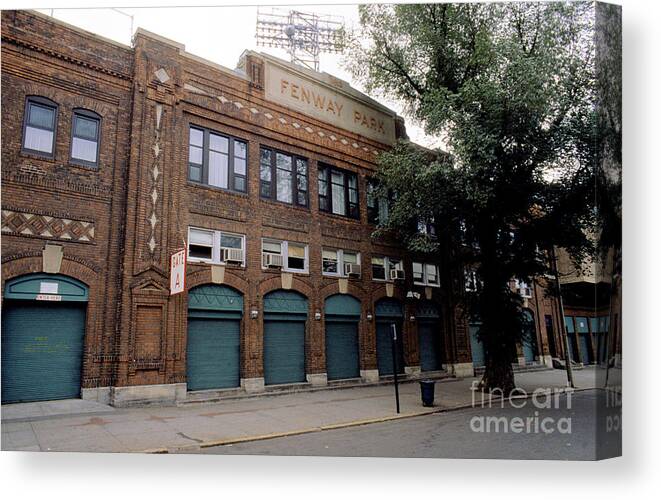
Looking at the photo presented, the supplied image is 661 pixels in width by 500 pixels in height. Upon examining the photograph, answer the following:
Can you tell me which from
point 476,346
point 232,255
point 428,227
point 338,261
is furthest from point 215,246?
point 476,346

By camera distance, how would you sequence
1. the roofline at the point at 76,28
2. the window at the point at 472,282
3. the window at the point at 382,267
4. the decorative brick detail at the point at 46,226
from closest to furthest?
the decorative brick detail at the point at 46,226
the roofline at the point at 76,28
the window at the point at 472,282
the window at the point at 382,267

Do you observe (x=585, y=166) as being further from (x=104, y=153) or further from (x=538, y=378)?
(x=104, y=153)

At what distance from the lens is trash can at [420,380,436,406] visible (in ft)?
37.3

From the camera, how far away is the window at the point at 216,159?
12521mm

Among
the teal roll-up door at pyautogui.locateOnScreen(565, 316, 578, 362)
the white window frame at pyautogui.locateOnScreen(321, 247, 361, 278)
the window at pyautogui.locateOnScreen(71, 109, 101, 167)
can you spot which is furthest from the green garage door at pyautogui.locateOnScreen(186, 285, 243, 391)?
the teal roll-up door at pyautogui.locateOnScreen(565, 316, 578, 362)

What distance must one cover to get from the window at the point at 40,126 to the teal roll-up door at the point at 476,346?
429 inches

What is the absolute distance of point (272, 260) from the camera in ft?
44.0

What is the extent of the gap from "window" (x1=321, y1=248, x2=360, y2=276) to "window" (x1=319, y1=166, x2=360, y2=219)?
122cm

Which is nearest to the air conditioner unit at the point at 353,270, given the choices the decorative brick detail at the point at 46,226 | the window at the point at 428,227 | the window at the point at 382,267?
the window at the point at 382,267

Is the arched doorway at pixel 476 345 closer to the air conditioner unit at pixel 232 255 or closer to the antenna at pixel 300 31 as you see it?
the air conditioner unit at pixel 232 255

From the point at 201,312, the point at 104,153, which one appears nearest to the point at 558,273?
the point at 201,312

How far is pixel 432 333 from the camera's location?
1288cm

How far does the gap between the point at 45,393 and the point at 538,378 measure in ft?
35.3

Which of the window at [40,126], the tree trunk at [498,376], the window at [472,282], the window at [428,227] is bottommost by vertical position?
the tree trunk at [498,376]
